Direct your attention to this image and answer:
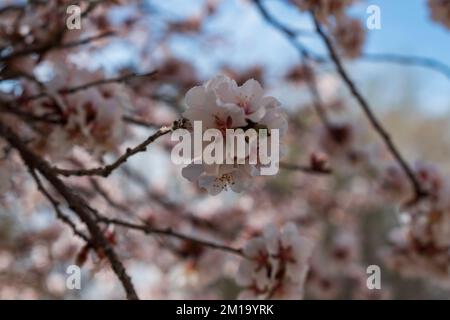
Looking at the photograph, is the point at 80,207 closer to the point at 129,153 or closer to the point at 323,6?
the point at 129,153

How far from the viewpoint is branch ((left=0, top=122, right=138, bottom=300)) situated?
0.83 m

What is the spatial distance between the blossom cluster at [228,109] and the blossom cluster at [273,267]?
1.43ft

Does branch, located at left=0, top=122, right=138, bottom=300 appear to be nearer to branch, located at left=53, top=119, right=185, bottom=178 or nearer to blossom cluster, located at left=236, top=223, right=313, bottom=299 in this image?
branch, located at left=53, top=119, right=185, bottom=178

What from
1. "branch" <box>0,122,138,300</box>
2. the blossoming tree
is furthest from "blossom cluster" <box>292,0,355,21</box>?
"branch" <box>0,122,138,300</box>

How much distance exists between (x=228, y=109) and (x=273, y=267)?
51 centimetres

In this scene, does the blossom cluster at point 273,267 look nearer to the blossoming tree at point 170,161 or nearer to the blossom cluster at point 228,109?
the blossoming tree at point 170,161

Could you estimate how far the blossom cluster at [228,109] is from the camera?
2.19ft

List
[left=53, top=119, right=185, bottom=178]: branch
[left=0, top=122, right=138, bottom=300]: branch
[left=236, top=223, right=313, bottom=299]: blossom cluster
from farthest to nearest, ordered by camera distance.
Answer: [left=236, top=223, right=313, bottom=299]: blossom cluster → [left=0, top=122, right=138, bottom=300]: branch → [left=53, top=119, right=185, bottom=178]: branch

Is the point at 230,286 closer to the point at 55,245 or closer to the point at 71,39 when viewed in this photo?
the point at 55,245

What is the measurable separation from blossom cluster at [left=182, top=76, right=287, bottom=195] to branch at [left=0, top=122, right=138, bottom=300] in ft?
0.75

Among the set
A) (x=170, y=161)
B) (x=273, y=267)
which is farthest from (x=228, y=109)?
(x=170, y=161)

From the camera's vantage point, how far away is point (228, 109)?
2.16 ft

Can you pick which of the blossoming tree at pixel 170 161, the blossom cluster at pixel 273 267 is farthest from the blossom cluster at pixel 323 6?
the blossom cluster at pixel 273 267
